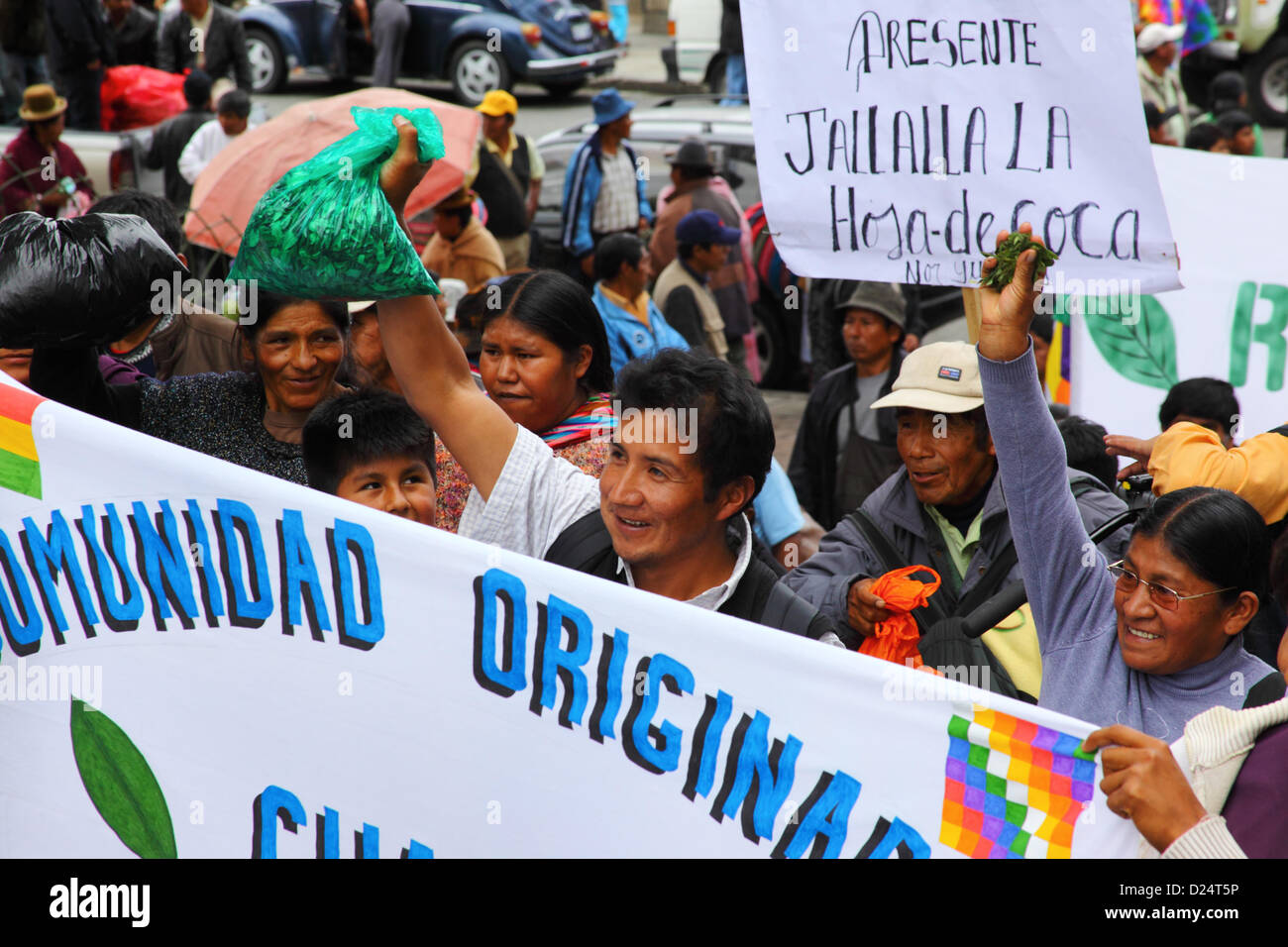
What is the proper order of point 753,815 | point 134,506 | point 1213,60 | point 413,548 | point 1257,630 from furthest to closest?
point 1213,60 → point 1257,630 → point 134,506 → point 413,548 → point 753,815

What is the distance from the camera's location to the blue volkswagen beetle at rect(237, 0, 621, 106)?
16.2 metres

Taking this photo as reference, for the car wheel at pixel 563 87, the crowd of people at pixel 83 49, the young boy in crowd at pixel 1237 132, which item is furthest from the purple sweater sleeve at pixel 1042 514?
the car wheel at pixel 563 87

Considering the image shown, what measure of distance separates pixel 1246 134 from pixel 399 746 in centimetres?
900

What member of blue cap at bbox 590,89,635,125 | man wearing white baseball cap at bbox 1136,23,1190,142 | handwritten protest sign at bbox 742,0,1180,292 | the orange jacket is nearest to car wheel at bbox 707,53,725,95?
man wearing white baseball cap at bbox 1136,23,1190,142

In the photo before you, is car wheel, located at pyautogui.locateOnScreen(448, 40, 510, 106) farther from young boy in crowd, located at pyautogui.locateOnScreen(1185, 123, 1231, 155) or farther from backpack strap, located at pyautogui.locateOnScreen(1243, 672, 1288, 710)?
backpack strap, located at pyautogui.locateOnScreen(1243, 672, 1288, 710)

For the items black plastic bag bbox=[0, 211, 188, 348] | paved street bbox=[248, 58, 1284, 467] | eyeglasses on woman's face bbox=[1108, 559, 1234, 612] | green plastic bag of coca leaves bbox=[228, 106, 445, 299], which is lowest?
paved street bbox=[248, 58, 1284, 467]

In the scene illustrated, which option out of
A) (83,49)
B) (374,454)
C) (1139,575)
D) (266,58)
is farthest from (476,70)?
(1139,575)

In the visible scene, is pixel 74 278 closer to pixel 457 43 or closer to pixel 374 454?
pixel 374 454

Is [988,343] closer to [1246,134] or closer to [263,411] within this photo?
[263,411]

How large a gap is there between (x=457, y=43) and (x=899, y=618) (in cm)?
1422

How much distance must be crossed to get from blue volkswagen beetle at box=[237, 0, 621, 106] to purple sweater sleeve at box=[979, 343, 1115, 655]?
14.4 metres

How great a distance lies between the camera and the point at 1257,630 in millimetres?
3234

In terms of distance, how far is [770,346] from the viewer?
978cm
